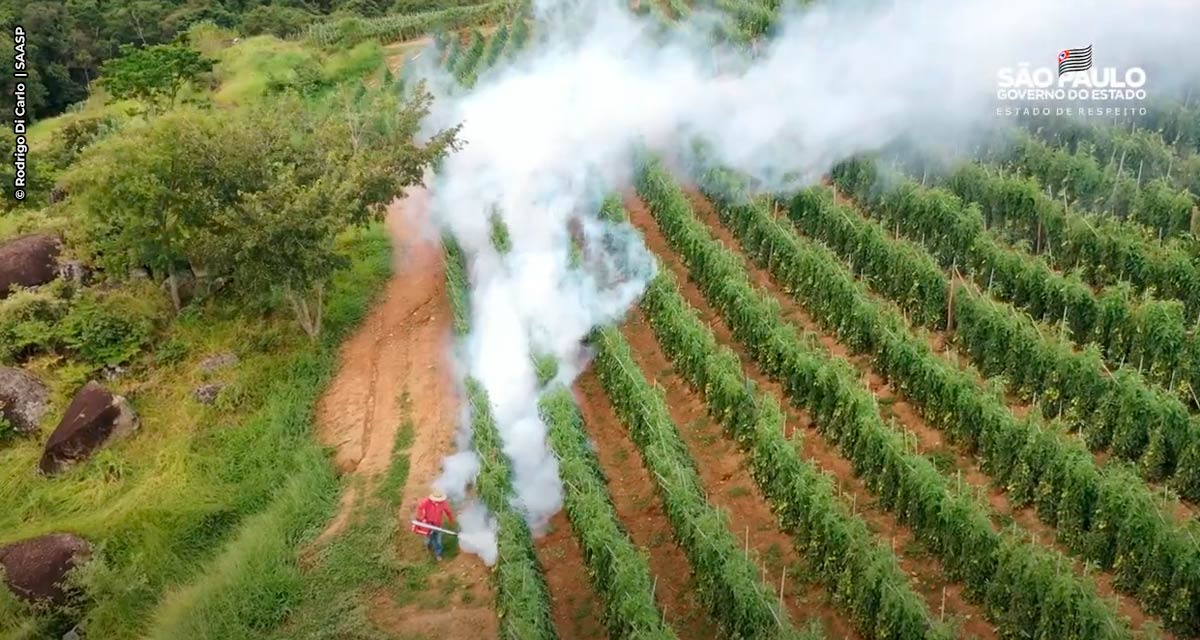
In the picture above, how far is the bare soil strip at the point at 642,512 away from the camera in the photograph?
1480 centimetres

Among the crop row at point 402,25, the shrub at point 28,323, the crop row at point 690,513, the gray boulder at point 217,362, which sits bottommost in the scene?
the crop row at point 690,513

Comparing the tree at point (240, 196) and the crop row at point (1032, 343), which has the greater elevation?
the tree at point (240, 196)

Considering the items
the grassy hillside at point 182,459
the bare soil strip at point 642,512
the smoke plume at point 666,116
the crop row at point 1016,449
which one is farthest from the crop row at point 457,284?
the crop row at point 1016,449

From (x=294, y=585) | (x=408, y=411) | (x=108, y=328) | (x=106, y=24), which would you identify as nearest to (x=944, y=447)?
(x=408, y=411)

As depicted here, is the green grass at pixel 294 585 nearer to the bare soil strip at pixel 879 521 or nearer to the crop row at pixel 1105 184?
the bare soil strip at pixel 879 521

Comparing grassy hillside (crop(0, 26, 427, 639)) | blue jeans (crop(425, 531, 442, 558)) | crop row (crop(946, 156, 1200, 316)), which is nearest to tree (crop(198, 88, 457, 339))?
grassy hillside (crop(0, 26, 427, 639))

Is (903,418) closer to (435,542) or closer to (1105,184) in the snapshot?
(1105,184)

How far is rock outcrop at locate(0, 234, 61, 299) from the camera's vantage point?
83.7 ft

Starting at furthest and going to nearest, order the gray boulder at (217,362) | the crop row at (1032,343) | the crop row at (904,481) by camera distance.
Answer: the gray boulder at (217,362), the crop row at (1032,343), the crop row at (904,481)

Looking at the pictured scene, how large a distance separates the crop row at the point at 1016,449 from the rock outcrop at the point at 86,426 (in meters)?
13.8

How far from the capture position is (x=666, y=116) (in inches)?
1183

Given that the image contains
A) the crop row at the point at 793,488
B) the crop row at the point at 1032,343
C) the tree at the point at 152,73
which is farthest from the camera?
the tree at the point at 152,73

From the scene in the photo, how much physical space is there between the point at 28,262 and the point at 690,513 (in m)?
19.1

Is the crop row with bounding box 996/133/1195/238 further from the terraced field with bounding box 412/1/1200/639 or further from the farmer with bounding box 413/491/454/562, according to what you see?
the farmer with bounding box 413/491/454/562
